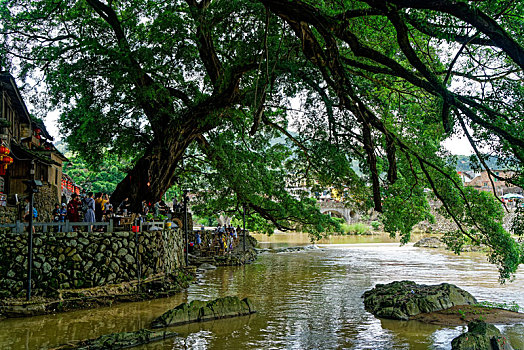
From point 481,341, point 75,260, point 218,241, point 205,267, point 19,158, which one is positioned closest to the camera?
point 481,341

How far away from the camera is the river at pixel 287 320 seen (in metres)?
9.45

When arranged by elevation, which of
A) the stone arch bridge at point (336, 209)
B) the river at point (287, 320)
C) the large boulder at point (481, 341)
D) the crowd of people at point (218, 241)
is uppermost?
the stone arch bridge at point (336, 209)

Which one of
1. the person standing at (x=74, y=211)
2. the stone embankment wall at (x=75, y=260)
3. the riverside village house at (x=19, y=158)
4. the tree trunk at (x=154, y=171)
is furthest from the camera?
the riverside village house at (x=19, y=158)

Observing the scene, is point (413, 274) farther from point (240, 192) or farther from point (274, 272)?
point (240, 192)

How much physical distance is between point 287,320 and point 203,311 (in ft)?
7.42

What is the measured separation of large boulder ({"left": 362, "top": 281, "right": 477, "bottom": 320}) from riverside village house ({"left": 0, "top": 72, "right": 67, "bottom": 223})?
1389 centimetres

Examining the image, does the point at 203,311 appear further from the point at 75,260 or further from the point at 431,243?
the point at 431,243

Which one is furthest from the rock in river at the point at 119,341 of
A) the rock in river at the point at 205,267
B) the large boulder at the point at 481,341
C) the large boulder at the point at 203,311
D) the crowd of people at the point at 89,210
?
the rock in river at the point at 205,267

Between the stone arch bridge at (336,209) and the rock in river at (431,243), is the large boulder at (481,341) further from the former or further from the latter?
the stone arch bridge at (336,209)

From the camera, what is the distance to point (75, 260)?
13055 mm

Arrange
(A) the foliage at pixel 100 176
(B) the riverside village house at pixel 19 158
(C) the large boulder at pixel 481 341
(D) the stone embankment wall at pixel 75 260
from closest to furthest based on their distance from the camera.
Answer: (C) the large boulder at pixel 481 341
(D) the stone embankment wall at pixel 75 260
(B) the riverside village house at pixel 19 158
(A) the foliage at pixel 100 176

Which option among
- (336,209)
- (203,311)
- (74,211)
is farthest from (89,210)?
(336,209)

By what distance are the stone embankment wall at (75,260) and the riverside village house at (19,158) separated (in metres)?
4.94

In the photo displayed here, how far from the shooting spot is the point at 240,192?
21547 mm
